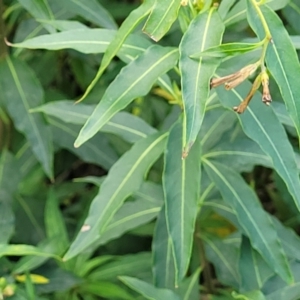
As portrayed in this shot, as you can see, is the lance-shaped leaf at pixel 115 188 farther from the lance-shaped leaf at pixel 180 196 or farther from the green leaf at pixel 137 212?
the green leaf at pixel 137 212

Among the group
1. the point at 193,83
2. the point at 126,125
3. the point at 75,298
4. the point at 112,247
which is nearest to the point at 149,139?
the point at 126,125

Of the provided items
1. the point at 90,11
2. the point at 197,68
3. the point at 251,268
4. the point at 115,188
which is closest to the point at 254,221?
the point at 251,268

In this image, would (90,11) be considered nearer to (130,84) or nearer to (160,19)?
(130,84)

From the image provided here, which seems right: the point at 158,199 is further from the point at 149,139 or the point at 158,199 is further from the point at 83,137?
the point at 83,137

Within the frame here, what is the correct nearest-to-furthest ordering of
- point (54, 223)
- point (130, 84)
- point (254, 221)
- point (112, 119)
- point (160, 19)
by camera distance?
1. point (160, 19)
2. point (130, 84)
3. point (254, 221)
4. point (112, 119)
5. point (54, 223)

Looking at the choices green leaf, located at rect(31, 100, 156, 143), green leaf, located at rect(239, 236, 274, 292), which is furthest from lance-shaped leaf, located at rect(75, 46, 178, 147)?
green leaf, located at rect(239, 236, 274, 292)

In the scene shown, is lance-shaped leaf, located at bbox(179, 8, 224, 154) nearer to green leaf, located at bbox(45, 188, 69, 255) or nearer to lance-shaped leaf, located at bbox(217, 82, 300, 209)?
lance-shaped leaf, located at bbox(217, 82, 300, 209)
